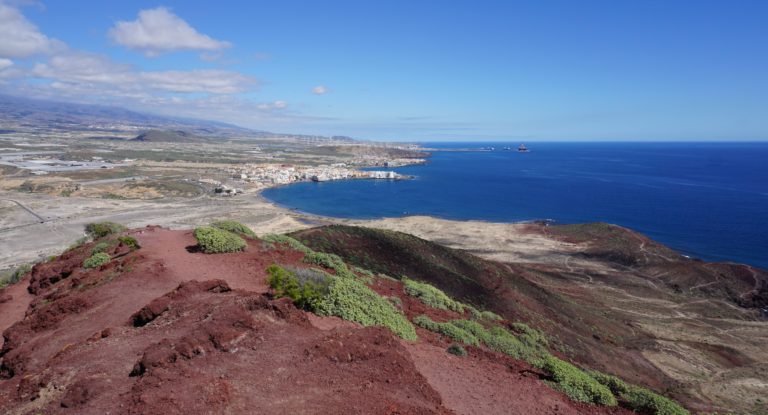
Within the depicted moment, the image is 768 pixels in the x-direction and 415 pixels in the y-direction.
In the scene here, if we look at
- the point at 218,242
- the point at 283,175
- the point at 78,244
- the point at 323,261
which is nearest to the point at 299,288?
the point at 323,261

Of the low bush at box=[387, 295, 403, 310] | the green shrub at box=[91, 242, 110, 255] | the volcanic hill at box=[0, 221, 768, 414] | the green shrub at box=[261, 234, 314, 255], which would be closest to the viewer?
the volcanic hill at box=[0, 221, 768, 414]

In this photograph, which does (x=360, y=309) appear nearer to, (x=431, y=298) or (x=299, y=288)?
(x=299, y=288)

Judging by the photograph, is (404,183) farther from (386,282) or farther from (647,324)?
(386,282)

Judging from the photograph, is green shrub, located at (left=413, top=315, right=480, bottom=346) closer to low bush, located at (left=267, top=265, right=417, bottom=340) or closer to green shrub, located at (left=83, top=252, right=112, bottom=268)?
low bush, located at (left=267, top=265, right=417, bottom=340)

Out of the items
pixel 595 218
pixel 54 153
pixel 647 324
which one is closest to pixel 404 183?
pixel 595 218

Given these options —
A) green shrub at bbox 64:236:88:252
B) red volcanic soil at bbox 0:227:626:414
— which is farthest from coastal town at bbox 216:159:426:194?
red volcanic soil at bbox 0:227:626:414
